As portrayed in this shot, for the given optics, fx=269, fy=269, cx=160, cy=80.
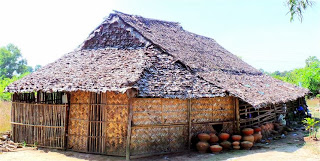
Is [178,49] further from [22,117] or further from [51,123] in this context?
[22,117]

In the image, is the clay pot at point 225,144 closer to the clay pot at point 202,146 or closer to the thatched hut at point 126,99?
the clay pot at point 202,146

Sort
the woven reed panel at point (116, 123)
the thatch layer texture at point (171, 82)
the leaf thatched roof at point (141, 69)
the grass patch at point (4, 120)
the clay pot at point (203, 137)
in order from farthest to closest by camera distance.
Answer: the grass patch at point (4, 120)
the clay pot at point (203, 137)
the leaf thatched roof at point (141, 69)
the woven reed panel at point (116, 123)
the thatch layer texture at point (171, 82)

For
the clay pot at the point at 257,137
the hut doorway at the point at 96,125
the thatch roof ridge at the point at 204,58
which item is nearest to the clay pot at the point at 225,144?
the clay pot at the point at 257,137

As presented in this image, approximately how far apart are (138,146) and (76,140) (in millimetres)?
2240

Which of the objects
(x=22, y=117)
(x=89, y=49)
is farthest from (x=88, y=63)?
(x=22, y=117)

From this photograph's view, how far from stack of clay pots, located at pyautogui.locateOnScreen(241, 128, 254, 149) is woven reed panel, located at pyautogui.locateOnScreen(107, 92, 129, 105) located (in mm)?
4236

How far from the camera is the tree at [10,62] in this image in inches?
1912

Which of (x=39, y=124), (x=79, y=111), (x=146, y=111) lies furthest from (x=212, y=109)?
(x=39, y=124)

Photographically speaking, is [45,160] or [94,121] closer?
[45,160]

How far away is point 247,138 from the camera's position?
30.2 ft

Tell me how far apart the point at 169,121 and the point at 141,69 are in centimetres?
188

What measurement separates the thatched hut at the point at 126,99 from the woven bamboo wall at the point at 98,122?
3cm

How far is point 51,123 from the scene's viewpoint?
361 inches

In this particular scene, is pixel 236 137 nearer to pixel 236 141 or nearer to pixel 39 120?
pixel 236 141
